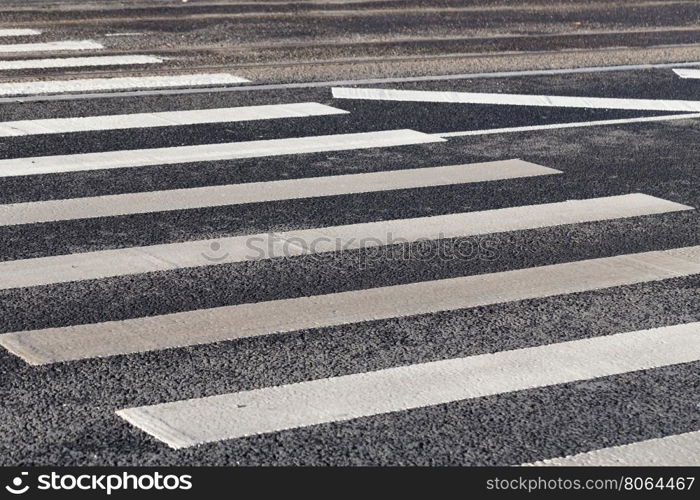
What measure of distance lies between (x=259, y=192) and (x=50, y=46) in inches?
236

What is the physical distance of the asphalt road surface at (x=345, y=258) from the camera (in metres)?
4.57

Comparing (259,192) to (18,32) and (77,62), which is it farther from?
(18,32)

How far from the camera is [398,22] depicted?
1520cm

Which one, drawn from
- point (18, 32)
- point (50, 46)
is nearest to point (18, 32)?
point (18, 32)

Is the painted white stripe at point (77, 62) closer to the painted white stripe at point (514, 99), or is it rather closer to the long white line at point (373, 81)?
the long white line at point (373, 81)

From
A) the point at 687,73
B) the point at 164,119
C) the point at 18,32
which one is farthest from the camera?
the point at 18,32

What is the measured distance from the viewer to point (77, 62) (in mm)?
12109

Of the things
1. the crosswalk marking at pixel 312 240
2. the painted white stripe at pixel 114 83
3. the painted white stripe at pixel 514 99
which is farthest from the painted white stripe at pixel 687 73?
the crosswalk marking at pixel 312 240

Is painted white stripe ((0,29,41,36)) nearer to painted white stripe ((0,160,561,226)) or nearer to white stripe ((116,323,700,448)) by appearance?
painted white stripe ((0,160,561,226))

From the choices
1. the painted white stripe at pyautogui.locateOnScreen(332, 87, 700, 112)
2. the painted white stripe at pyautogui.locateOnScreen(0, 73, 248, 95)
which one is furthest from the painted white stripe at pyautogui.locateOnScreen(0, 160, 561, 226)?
the painted white stripe at pyautogui.locateOnScreen(0, 73, 248, 95)

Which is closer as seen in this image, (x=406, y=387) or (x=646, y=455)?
(x=646, y=455)

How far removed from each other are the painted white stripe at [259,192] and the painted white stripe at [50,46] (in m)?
5.59

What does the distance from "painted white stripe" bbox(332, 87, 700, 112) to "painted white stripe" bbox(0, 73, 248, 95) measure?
1.11 meters

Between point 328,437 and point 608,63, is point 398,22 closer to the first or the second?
point 608,63
